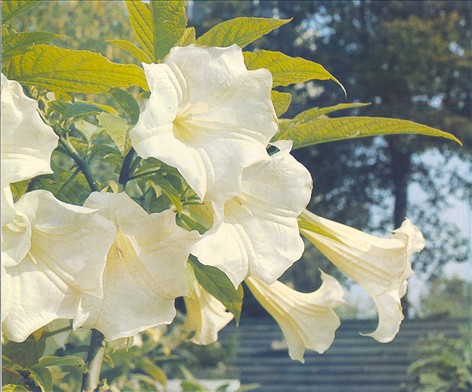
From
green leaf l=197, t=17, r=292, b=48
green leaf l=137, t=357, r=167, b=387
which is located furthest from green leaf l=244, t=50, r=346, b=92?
green leaf l=137, t=357, r=167, b=387

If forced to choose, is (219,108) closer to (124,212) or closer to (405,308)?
(124,212)

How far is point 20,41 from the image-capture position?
453mm

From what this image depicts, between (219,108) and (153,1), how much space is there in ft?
0.28

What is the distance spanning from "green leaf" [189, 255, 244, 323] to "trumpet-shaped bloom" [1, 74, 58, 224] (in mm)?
183

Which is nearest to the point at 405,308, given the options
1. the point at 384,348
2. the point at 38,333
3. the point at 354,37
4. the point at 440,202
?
the point at 384,348

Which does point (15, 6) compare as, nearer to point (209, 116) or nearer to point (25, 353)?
point (209, 116)

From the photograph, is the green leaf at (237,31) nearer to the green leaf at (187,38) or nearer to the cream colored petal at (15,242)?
the green leaf at (187,38)

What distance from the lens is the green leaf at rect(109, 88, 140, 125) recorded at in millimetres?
486

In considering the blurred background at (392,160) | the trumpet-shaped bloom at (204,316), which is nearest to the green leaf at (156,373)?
the trumpet-shaped bloom at (204,316)

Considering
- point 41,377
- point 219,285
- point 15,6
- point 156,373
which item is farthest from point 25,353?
point 156,373

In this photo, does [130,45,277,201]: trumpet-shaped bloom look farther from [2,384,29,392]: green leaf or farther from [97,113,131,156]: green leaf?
[2,384,29,392]: green leaf

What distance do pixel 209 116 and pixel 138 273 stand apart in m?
0.10

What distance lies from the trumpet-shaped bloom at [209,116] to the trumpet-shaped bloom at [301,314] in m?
0.20

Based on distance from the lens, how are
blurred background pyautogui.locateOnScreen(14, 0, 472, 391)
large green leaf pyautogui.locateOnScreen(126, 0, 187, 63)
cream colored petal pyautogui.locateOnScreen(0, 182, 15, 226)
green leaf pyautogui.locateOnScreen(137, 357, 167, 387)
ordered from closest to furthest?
cream colored petal pyautogui.locateOnScreen(0, 182, 15, 226), large green leaf pyautogui.locateOnScreen(126, 0, 187, 63), green leaf pyautogui.locateOnScreen(137, 357, 167, 387), blurred background pyautogui.locateOnScreen(14, 0, 472, 391)
